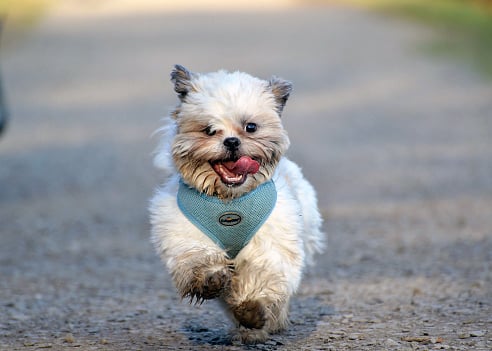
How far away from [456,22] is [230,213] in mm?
29811

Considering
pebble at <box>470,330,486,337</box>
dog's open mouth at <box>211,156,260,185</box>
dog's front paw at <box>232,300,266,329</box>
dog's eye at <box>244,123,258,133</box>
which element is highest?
dog's eye at <box>244,123,258,133</box>

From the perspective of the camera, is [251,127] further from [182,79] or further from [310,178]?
[310,178]

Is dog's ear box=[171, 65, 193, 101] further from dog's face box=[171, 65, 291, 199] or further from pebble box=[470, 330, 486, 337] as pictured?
pebble box=[470, 330, 486, 337]

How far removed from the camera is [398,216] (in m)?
12.2

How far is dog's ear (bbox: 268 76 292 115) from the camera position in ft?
20.9

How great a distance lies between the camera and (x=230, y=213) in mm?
6340

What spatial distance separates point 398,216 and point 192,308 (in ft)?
15.1

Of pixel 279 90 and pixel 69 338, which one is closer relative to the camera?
pixel 279 90

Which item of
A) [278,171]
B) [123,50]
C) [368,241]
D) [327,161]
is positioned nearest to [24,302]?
[278,171]

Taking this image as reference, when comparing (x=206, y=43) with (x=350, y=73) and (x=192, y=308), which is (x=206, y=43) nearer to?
(x=350, y=73)

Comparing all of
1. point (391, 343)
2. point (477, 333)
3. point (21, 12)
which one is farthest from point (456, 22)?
point (391, 343)

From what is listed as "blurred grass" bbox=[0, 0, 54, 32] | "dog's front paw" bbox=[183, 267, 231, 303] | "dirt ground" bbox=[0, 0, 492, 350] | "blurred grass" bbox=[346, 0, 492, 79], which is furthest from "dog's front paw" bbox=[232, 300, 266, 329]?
"blurred grass" bbox=[0, 0, 54, 32]

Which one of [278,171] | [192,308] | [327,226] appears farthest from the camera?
[327,226]

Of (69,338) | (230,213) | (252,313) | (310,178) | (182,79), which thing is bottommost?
(69,338)
